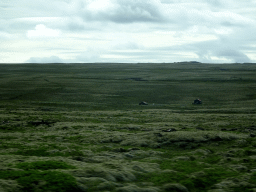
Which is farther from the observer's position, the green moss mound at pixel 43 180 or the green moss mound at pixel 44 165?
the green moss mound at pixel 44 165

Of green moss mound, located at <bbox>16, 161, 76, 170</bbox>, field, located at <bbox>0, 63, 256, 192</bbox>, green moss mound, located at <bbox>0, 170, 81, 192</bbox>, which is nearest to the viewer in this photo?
green moss mound, located at <bbox>0, 170, 81, 192</bbox>

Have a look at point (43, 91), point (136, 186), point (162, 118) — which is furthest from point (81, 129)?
point (43, 91)

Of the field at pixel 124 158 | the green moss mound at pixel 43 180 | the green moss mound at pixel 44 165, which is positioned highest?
the green moss mound at pixel 43 180

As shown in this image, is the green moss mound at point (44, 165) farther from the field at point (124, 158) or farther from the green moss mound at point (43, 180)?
the green moss mound at point (43, 180)

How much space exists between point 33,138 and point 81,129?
25.1ft

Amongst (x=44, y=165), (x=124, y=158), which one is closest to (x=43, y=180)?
(x=44, y=165)

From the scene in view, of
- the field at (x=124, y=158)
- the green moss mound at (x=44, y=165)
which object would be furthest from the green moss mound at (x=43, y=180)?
the green moss mound at (x=44, y=165)

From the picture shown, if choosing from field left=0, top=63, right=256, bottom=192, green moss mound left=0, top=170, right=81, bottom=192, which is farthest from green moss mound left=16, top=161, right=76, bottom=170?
green moss mound left=0, top=170, right=81, bottom=192

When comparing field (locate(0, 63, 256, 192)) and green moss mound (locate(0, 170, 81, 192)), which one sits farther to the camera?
field (locate(0, 63, 256, 192))

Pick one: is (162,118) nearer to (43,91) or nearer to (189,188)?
(189,188)

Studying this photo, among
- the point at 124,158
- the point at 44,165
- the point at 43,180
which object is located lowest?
the point at 124,158

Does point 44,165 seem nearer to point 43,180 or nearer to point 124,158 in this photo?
point 43,180

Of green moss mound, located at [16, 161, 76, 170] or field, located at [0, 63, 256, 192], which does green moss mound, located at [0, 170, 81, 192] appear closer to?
field, located at [0, 63, 256, 192]

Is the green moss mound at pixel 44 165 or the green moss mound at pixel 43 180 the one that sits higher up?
the green moss mound at pixel 43 180
